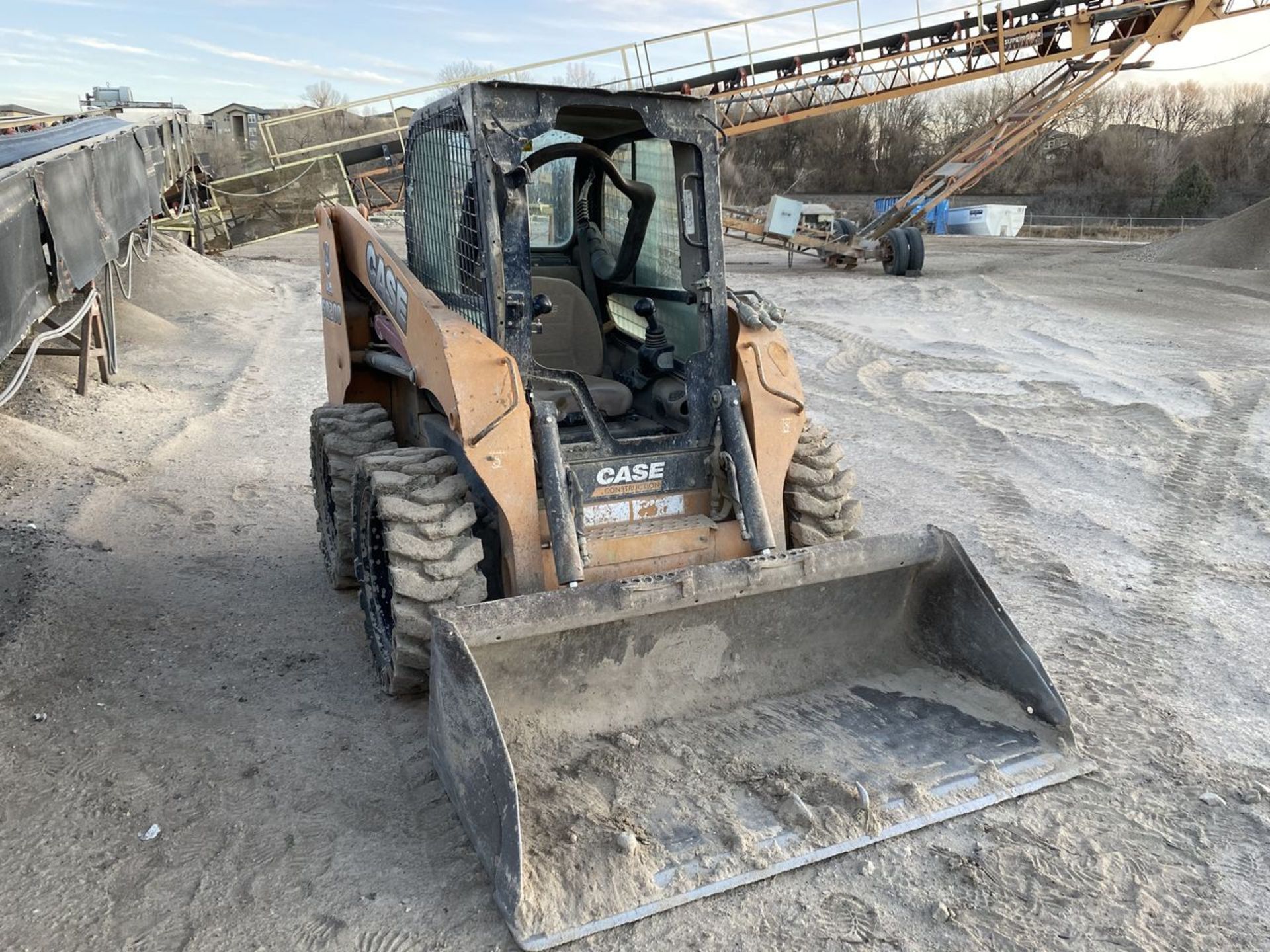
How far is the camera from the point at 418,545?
3412mm

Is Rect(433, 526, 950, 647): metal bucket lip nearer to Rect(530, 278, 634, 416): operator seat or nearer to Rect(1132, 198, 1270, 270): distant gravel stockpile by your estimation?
Rect(530, 278, 634, 416): operator seat

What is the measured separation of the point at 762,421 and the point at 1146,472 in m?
4.20

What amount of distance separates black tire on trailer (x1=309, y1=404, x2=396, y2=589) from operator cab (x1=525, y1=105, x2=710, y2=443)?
855mm

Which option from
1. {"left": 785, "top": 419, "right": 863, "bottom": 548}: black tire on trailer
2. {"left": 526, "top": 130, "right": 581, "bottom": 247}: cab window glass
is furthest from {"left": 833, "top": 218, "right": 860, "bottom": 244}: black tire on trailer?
{"left": 785, "top": 419, "right": 863, "bottom": 548}: black tire on trailer

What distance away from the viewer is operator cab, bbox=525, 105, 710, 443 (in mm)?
4016

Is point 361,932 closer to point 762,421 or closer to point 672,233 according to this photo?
point 762,421

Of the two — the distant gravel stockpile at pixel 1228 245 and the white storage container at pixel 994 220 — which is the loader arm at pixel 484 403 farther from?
the white storage container at pixel 994 220

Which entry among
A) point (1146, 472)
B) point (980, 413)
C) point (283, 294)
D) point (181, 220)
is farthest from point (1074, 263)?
point (181, 220)

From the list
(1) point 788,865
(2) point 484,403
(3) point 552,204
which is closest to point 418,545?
(2) point 484,403

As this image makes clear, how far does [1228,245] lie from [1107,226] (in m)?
12.3

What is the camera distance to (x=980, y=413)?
27.6 feet

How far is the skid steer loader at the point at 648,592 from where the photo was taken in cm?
297

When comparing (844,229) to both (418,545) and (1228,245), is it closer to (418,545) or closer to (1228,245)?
(1228,245)

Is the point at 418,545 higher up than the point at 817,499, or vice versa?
the point at 418,545
